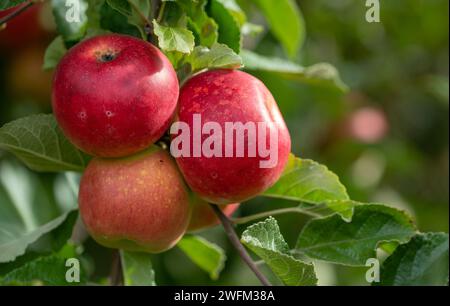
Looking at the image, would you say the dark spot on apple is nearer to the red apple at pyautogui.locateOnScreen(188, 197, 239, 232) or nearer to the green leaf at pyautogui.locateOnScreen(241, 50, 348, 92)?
the red apple at pyautogui.locateOnScreen(188, 197, 239, 232)

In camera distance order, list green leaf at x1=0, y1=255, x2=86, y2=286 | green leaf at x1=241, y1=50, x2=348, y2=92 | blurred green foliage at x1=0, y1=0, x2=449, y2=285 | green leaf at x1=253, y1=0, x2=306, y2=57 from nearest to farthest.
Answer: green leaf at x1=0, y1=255, x2=86, y2=286 < green leaf at x1=241, y1=50, x2=348, y2=92 < green leaf at x1=253, y1=0, x2=306, y2=57 < blurred green foliage at x1=0, y1=0, x2=449, y2=285

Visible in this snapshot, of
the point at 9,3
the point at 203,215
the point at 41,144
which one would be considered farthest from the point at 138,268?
the point at 9,3

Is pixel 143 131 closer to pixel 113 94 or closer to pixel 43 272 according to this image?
pixel 113 94

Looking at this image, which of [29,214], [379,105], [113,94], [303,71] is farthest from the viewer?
[379,105]

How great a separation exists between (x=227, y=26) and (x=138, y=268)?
43 cm

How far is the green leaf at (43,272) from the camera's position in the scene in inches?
45.7

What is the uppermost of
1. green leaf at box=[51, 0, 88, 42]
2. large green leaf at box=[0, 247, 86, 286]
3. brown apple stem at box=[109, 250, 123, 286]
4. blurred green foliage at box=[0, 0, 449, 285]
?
green leaf at box=[51, 0, 88, 42]

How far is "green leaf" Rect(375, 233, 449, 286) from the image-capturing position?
4.14ft

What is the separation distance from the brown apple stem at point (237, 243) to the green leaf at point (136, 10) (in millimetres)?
294

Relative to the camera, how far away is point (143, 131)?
1077 mm

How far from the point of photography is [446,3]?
257 cm

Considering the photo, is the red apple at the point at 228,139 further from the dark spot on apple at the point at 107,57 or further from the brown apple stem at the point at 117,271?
the brown apple stem at the point at 117,271

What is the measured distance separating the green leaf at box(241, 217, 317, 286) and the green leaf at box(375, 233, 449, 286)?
0.60ft

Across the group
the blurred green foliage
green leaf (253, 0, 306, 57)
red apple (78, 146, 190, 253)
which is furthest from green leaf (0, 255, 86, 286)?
the blurred green foliage
